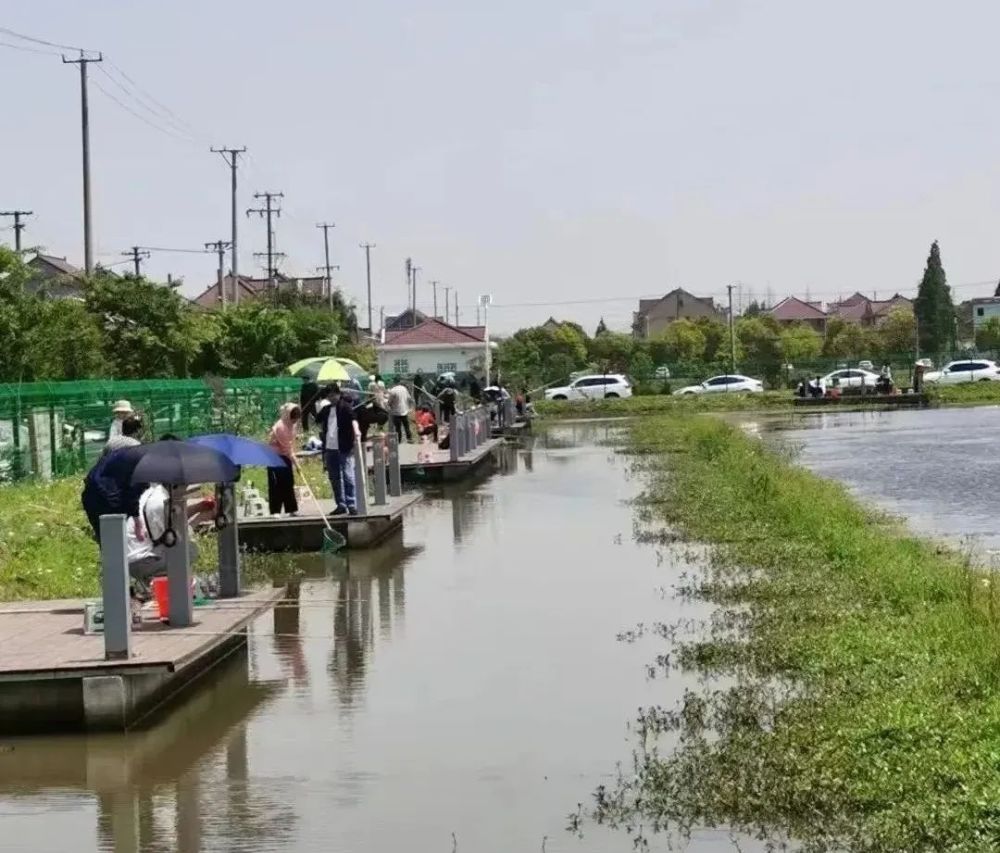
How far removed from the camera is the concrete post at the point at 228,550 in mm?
13508

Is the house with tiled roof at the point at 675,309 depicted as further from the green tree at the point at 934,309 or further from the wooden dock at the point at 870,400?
the wooden dock at the point at 870,400

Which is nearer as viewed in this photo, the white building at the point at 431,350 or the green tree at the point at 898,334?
the white building at the point at 431,350

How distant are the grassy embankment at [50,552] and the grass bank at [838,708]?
507 cm

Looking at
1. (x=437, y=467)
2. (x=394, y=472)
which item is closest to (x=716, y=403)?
(x=437, y=467)

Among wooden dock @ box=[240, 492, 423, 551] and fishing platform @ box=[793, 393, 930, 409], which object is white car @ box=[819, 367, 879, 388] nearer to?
fishing platform @ box=[793, 393, 930, 409]

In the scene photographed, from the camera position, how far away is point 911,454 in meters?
37.8

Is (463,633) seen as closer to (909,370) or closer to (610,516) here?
(610,516)

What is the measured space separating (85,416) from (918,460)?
16463 mm

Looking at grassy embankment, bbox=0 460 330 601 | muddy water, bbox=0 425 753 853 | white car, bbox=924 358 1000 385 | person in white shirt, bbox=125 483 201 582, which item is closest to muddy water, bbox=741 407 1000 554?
muddy water, bbox=0 425 753 853

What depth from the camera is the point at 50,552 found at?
55.6 feet

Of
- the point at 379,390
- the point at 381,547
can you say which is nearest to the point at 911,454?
the point at 379,390

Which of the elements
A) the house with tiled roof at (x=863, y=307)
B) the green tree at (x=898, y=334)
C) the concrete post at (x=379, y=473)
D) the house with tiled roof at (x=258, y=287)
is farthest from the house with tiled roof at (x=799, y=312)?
the concrete post at (x=379, y=473)

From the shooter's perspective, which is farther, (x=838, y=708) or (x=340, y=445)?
(x=340, y=445)

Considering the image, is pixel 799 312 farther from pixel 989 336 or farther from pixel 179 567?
pixel 179 567
